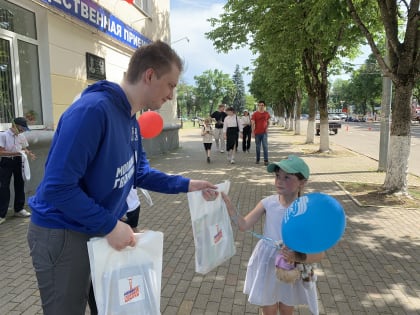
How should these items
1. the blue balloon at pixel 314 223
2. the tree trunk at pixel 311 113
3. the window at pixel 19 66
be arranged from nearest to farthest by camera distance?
the blue balloon at pixel 314 223, the window at pixel 19 66, the tree trunk at pixel 311 113

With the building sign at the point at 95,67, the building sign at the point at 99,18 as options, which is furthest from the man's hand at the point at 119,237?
the building sign at the point at 95,67

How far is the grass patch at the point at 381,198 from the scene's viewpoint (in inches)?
262

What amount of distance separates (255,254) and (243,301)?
1.10 meters

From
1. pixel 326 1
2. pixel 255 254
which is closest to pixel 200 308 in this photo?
pixel 255 254

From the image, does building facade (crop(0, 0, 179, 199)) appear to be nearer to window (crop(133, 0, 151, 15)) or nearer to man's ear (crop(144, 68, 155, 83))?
window (crop(133, 0, 151, 15))

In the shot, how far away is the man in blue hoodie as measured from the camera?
4.51 feet

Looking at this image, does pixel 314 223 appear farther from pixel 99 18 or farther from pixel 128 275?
pixel 99 18

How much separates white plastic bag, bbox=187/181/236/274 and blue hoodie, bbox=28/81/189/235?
61cm

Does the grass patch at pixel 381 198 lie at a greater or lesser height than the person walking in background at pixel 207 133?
lesser

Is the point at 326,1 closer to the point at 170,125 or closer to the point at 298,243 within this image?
the point at 298,243

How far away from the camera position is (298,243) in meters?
1.82

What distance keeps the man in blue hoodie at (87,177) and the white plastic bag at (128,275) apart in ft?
0.23

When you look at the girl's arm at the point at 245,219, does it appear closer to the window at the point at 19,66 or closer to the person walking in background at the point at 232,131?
the window at the point at 19,66

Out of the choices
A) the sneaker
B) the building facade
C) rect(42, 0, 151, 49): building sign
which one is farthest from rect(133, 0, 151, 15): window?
the sneaker
